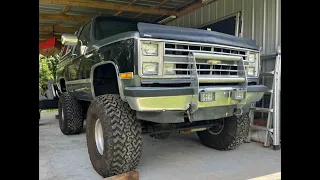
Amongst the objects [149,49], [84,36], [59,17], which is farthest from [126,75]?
[59,17]

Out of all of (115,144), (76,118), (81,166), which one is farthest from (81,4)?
(115,144)

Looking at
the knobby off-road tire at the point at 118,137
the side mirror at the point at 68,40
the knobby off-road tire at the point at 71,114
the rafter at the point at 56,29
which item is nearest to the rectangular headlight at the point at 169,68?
the knobby off-road tire at the point at 118,137

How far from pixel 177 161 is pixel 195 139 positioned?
140cm

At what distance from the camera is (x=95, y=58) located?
377 centimetres

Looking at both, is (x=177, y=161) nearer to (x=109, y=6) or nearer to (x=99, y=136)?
(x=99, y=136)

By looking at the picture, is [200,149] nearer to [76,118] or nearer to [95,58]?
[95,58]

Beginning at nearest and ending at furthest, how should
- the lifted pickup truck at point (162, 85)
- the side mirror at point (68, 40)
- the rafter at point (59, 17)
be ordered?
1. the lifted pickup truck at point (162, 85)
2. the side mirror at point (68, 40)
3. the rafter at point (59, 17)

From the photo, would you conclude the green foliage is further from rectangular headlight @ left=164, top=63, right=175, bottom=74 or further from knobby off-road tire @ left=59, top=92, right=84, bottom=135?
rectangular headlight @ left=164, top=63, right=175, bottom=74

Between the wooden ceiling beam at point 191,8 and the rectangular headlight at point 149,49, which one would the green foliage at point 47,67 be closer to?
the wooden ceiling beam at point 191,8

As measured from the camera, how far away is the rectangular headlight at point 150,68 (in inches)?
111

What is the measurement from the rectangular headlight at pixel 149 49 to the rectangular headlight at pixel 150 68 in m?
0.11

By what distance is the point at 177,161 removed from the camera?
383 centimetres

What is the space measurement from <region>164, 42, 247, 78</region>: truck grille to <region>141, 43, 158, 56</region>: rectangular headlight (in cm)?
12
